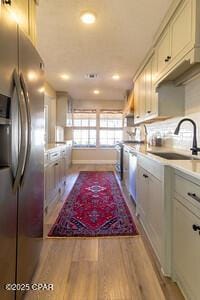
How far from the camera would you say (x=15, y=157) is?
4.00 ft

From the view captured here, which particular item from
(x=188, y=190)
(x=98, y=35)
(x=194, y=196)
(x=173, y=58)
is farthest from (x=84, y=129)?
(x=194, y=196)

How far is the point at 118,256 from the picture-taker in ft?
6.87

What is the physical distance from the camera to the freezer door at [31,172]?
4.44ft

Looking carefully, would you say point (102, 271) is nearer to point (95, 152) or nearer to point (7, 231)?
point (7, 231)

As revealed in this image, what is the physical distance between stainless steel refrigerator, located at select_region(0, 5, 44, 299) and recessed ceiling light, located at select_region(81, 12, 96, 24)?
1300mm

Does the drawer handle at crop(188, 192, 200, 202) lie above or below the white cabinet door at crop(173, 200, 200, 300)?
above

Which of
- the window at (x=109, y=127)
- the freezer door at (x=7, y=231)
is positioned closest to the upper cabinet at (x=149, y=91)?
the freezer door at (x=7, y=231)

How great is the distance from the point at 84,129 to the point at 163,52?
6.36 meters

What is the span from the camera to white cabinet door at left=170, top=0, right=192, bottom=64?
1966 mm

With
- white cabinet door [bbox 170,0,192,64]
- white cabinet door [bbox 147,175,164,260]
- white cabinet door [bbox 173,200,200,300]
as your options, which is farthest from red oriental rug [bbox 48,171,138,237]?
white cabinet door [bbox 170,0,192,64]

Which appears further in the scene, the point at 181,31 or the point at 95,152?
the point at 95,152

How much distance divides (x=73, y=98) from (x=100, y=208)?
5923 mm

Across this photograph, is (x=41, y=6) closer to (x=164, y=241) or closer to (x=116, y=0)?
(x=116, y=0)

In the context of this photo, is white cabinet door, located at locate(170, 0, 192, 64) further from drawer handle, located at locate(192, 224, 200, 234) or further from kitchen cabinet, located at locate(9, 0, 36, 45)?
drawer handle, located at locate(192, 224, 200, 234)
